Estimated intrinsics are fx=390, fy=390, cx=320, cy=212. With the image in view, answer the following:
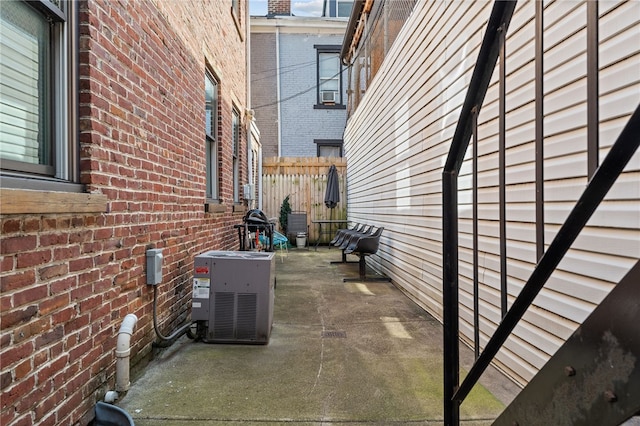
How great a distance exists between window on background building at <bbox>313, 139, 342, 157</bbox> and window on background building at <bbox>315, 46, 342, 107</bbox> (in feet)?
3.89

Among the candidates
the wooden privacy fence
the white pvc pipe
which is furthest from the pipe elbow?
the wooden privacy fence

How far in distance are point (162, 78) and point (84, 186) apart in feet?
4.39

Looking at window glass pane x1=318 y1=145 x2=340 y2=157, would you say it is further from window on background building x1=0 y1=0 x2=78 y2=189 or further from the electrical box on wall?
window on background building x1=0 y1=0 x2=78 y2=189

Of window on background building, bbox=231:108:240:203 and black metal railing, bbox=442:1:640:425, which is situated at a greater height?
window on background building, bbox=231:108:240:203

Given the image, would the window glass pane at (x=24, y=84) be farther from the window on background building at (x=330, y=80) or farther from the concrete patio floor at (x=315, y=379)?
the window on background building at (x=330, y=80)

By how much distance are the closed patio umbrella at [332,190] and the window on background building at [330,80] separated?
3463 millimetres

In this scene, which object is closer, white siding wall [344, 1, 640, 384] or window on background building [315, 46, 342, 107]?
white siding wall [344, 1, 640, 384]

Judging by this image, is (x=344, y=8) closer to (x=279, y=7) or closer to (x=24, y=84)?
(x=279, y=7)

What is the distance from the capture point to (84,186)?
6.55 feet

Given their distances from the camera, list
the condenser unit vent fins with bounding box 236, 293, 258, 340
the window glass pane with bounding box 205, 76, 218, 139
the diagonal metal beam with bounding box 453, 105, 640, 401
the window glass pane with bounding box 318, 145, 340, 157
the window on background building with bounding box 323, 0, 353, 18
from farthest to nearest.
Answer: the window on background building with bounding box 323, 0, 353, 18, the window glass pane with bounding box 318, 145, 340, 157, the window glass pane with bounding box 205, 76, 218, 139, the condenser unit vent fins with bounding box 236, 293, 258, 340, the diagonal metal beam with bounding box 453, 105, 640, 401

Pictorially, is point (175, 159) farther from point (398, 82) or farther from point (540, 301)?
point (398, 82)

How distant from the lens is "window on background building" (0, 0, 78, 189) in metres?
1.61

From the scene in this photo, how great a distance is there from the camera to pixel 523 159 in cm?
245

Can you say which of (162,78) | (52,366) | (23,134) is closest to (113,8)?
(162,78)
